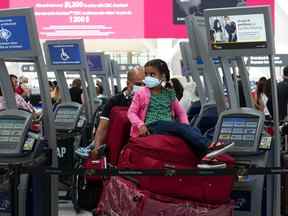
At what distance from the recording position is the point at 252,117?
5.01 m

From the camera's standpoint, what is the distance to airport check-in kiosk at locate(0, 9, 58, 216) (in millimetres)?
4766

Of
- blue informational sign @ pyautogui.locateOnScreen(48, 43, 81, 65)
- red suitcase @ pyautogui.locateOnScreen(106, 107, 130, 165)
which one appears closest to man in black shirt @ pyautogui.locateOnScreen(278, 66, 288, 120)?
blue informational sign @ pyautogui.locateOnScreen(48, 43, 81, 65)

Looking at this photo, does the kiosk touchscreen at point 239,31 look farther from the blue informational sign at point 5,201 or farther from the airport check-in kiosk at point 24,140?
the blue informational sign at point 5,201

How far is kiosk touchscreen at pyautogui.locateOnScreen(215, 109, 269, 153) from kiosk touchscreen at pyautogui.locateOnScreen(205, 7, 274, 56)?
43 centimetres

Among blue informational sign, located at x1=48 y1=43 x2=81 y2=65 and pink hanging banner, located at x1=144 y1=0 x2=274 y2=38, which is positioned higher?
pink hanging banner, located at x1=144 y1=0 x2=274 y2=38

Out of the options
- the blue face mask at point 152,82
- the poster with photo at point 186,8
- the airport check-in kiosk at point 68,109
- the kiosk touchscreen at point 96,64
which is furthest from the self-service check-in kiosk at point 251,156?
the poster with photo at point 186,8

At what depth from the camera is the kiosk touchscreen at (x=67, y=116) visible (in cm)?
834

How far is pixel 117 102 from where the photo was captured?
6129 millimetres

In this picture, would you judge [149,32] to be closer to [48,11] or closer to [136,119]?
[48,11]

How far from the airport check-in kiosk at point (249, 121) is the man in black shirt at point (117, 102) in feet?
3.91

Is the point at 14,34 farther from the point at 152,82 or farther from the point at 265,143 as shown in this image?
the point at 265,143

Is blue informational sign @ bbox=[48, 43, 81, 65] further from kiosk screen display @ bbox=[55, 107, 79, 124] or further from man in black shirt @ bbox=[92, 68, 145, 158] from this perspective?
man in black shirt @ bbox=[92, 68, 145, 158]

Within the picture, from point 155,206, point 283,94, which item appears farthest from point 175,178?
point 283,94

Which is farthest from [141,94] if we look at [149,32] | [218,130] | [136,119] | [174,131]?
[149,32]
